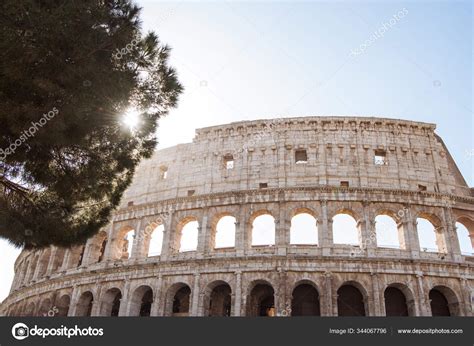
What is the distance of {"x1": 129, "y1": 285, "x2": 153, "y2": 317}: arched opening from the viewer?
2108cm

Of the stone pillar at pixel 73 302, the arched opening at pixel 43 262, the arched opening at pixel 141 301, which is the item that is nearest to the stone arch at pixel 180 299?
the arched opening at pixel 141 301

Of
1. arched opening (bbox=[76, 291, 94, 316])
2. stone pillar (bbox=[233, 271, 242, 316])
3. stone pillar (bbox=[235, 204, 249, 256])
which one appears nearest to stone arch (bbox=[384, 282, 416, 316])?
stone pillar (bbox=[233, 271, 242, 316])

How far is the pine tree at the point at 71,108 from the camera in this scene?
277 inches

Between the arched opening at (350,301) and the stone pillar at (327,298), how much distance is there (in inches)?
51.5

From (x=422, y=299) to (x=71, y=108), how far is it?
17.9 meters

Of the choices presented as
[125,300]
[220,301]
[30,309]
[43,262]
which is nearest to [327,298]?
[220,301]

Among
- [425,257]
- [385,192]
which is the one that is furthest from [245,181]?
[425,257]

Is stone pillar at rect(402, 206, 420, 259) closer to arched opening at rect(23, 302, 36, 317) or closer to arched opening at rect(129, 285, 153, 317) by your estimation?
arched opening at rect(129, 285, 153, 317)

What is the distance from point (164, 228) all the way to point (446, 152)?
18.1m

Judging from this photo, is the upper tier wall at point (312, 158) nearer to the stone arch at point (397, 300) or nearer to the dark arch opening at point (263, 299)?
the stone arch at point (397, 300)

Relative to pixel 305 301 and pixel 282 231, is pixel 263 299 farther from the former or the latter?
pixel 282 231

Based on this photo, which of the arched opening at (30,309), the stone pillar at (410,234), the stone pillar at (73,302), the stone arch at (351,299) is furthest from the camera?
the arched opening at (30,309)

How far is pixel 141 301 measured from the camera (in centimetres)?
2180

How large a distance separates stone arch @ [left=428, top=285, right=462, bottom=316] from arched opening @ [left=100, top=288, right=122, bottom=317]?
16736mm
